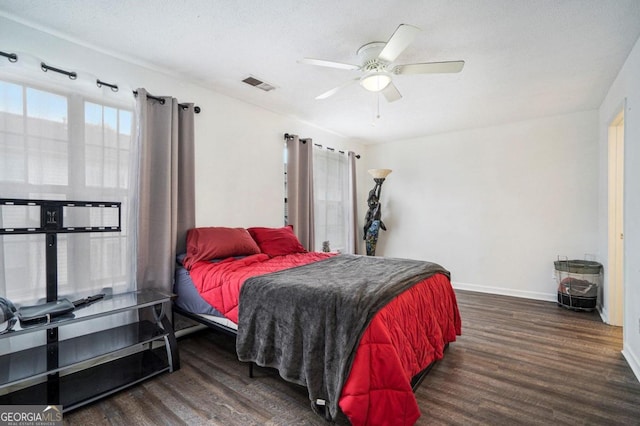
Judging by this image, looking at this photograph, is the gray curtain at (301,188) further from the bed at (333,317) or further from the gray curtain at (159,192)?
the gray curtain at (159,192)

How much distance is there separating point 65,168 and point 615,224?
16.7ft

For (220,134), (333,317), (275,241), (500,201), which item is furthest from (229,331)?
(500,201)

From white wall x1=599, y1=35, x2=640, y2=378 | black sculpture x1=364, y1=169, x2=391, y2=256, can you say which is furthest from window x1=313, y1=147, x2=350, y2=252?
white wall x1=599, y1=35, x2=640, y2=378

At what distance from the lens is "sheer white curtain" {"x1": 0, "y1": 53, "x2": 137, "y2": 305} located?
2.02m

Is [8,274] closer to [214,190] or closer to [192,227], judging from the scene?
[192,227]

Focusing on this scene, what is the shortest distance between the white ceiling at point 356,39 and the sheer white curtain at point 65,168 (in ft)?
1.44

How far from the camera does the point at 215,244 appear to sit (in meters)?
2.76

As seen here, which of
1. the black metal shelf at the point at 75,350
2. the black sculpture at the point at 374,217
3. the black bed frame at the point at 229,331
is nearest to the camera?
the black metal shelf at the point at 75,350

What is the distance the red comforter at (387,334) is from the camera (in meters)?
1.53

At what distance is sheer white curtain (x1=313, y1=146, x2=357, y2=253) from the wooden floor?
239 cm

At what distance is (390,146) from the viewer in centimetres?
557

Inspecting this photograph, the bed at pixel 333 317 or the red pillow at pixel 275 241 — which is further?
the red pillow at pixel 275 241

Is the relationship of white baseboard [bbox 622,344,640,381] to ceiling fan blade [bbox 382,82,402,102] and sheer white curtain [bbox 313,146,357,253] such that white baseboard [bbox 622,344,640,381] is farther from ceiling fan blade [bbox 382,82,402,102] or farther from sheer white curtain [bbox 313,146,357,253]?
sheer white curtain [bbox 313,146,357,253]

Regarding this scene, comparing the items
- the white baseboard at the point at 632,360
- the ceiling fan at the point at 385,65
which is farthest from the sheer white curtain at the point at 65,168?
the white baseboard at the point at 632,360
